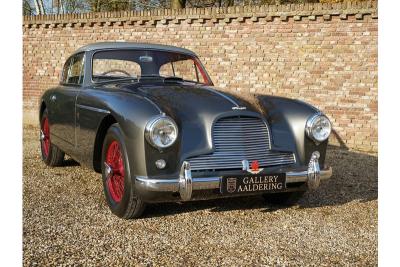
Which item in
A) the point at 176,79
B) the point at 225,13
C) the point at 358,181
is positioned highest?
the point at 225,13

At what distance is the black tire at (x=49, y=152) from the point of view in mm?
5711

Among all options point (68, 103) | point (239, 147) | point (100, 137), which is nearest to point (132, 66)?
point (68, 103)

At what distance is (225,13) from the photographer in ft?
29.0

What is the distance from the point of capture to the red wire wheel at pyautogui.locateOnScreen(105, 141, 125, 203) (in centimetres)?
361

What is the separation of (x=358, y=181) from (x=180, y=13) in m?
5.54

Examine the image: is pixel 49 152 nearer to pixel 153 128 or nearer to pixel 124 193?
pixel 124 193

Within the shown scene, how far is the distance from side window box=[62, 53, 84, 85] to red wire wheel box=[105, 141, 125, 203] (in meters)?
1.34

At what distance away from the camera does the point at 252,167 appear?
3.41m

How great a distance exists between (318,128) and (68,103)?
2738 mm

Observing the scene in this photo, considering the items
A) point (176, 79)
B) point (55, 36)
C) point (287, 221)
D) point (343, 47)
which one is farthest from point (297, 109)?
point (55, 36)

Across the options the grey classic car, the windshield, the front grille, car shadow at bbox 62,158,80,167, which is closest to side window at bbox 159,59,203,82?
the windshield

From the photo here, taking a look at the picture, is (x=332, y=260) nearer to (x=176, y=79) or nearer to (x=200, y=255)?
(x=200, y=255)

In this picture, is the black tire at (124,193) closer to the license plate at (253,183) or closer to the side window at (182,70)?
the license plate at (253,183)

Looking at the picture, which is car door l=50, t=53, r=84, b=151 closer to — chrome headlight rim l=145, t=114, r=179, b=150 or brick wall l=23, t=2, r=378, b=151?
chrome headlight rim l=145, t=114, r=179, b=150
